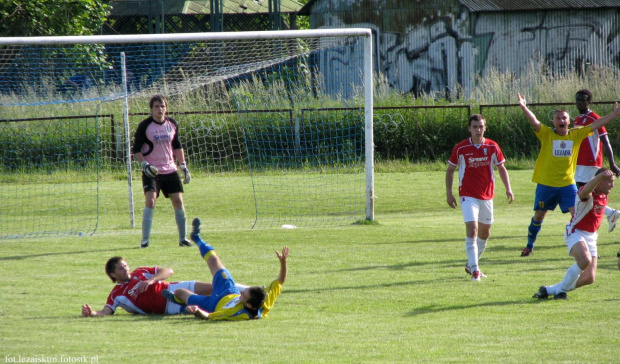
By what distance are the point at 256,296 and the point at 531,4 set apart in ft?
85.6

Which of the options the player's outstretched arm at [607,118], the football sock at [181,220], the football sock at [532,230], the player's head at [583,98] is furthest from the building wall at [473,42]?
the player's outstretched arm at [607,118]

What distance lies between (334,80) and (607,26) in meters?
17.2

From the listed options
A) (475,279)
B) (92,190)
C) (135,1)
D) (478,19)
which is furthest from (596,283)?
(135,1)

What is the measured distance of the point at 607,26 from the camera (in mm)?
30609

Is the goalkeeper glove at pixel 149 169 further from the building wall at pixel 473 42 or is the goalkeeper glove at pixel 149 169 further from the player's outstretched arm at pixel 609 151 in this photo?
the building wall at pixel 473 42

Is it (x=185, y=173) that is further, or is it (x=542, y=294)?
(x=185, y=173)

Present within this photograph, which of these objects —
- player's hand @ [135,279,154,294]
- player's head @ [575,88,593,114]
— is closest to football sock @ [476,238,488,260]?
player's head @ [575,88,593,114]

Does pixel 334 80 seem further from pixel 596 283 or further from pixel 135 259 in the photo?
pixel 596 283

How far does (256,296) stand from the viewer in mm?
6953

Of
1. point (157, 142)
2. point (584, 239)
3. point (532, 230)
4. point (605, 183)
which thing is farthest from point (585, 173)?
point (157, 142)

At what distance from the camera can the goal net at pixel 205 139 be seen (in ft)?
52.7

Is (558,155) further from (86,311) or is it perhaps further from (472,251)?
(86,311)

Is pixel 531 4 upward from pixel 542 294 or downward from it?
upward

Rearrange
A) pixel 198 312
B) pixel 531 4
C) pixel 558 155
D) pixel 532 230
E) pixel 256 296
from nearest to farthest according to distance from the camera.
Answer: pixel 256 296 < pixel 198 312 < pixel 558 155 < pixel 532 230 < pixel 531 4
